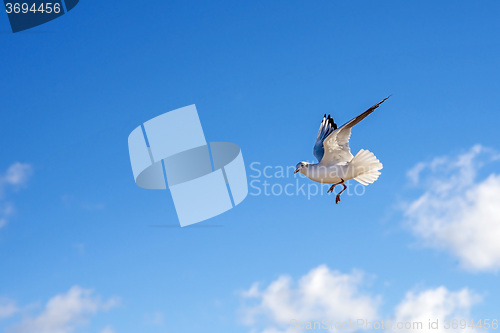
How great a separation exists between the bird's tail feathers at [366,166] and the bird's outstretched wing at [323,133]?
1.30 m

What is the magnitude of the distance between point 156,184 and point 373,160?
342 inches

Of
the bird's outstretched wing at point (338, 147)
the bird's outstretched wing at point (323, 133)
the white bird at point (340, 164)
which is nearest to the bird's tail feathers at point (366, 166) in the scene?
the white bird at point (340, 164)

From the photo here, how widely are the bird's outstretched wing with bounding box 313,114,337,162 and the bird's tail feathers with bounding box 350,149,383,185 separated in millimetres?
1302

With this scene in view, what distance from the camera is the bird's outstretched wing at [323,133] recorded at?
1796cm

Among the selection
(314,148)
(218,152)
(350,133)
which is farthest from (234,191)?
(350,133)

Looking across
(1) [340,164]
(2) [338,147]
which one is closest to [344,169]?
(1) [340,164]

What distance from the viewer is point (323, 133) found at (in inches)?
734

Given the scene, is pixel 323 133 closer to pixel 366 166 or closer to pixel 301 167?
pixel 301 167

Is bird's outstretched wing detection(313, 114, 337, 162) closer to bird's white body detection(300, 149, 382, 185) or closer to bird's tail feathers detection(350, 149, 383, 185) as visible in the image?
bird's white body detection(300, 149, 382, 185)

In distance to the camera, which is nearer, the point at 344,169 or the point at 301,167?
the point at 344,169

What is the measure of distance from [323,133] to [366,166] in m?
2.16

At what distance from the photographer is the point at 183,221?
20.0 m

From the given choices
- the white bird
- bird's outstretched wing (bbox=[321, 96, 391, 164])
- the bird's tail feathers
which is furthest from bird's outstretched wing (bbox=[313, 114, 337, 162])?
the bird's tail feathers

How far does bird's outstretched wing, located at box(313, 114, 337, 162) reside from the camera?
18.0 m
